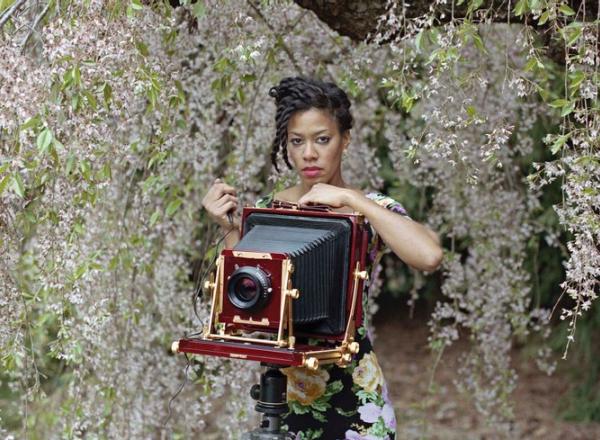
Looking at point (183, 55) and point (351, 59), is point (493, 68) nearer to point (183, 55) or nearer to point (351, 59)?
point (351, 59)

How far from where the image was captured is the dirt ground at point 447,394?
6477 millimetres

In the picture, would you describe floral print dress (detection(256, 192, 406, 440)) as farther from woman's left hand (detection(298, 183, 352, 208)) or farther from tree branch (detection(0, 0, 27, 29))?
tree branch (detection(0, 0, 27, 29))

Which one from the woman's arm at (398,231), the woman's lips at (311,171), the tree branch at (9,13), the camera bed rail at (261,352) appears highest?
the tree branch at (9,13)

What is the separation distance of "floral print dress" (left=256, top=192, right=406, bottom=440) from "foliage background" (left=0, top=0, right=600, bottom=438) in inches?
17.9

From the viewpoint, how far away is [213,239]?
3693 mm

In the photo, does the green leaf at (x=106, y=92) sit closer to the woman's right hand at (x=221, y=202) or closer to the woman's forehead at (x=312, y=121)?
the woman's right hand at (x=221, y=202)

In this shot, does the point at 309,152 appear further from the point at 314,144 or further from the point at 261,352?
the point at 261,352

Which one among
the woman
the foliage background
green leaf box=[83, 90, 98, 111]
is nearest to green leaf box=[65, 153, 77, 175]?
the foliage background

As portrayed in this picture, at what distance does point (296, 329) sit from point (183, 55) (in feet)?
4.68

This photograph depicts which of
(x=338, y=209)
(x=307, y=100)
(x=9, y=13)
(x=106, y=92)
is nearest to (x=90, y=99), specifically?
(x=106, y=92)

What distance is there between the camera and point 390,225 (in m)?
2.18

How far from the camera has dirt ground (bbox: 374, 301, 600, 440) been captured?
6.48 meters

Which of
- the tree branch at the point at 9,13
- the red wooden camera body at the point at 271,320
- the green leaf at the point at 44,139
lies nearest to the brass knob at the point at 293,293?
the red wooden camera body at the point at 271,320

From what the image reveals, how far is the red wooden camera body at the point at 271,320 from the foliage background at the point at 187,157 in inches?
16.3
